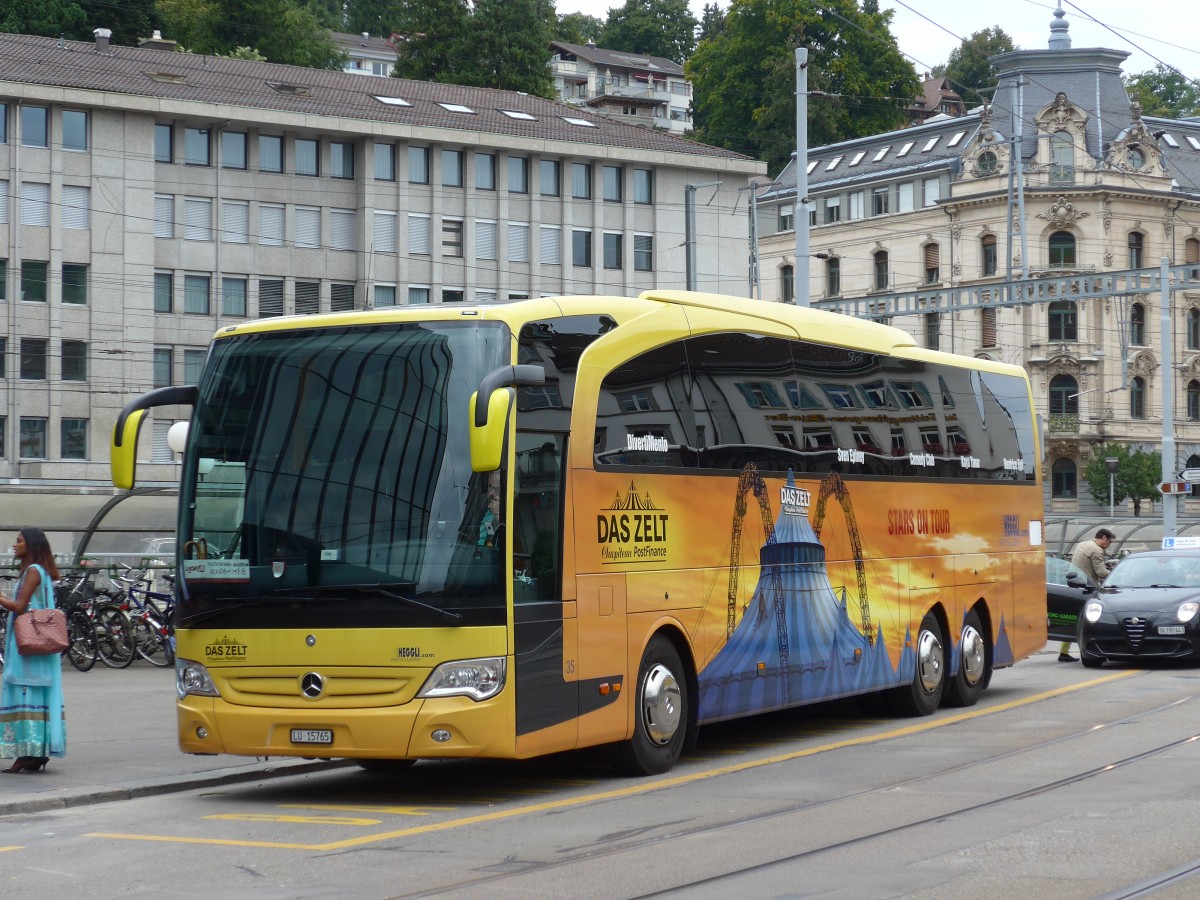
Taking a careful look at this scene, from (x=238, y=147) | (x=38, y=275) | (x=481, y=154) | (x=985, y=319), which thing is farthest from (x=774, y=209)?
(x=38, y=275)

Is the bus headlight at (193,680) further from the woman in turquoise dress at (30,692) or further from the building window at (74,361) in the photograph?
the building window at (74,361)

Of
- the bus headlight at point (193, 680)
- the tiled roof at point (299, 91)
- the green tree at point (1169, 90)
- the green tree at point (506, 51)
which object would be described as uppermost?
the green tree at point (1169, 90)

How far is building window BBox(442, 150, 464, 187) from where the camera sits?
6775 cm

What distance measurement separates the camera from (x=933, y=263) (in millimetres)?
92812

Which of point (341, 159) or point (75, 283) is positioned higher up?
point (341, 159)

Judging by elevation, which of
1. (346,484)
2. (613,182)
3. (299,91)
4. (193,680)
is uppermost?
(299,91)

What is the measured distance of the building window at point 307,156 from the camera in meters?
65.5

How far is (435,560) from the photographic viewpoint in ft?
38.3

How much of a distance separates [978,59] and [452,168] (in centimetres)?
5411

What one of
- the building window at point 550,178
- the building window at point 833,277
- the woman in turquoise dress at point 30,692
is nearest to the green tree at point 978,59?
the building window at point 833,277

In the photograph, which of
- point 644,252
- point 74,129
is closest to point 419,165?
point 644,252

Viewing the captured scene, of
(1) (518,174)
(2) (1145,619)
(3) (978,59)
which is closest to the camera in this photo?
(2) (1145,619)

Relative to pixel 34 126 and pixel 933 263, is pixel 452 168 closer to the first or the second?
pixel 34 126

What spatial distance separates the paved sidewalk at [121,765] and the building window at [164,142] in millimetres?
45929
